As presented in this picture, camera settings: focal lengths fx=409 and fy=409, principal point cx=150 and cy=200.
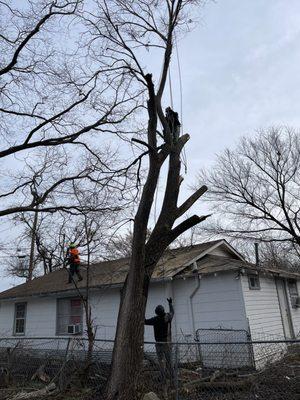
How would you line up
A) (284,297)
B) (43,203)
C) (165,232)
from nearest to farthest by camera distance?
(165,232)
(43,203)
(284,297)

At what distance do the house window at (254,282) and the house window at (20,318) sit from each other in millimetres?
11449

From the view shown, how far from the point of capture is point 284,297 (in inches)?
666

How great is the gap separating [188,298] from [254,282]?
2456mm

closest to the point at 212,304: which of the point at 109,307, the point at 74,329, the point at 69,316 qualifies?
the point at 109,307

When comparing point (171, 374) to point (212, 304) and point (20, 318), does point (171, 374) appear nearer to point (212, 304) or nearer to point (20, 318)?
point (212, 304)

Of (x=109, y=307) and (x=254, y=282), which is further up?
(x=254, y=282)

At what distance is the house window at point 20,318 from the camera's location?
65.6 ft

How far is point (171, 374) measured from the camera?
7.84m

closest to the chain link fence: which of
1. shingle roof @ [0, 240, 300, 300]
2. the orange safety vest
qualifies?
shingle roof @ [0, 240, 300, 300]

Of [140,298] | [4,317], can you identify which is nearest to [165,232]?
[140,298]

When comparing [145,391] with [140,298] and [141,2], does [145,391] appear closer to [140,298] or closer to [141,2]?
[140,298]

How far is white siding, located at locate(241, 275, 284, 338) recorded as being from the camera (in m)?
13.4

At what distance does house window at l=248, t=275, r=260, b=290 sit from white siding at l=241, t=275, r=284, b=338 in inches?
5.6

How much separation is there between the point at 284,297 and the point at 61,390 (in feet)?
36.8
